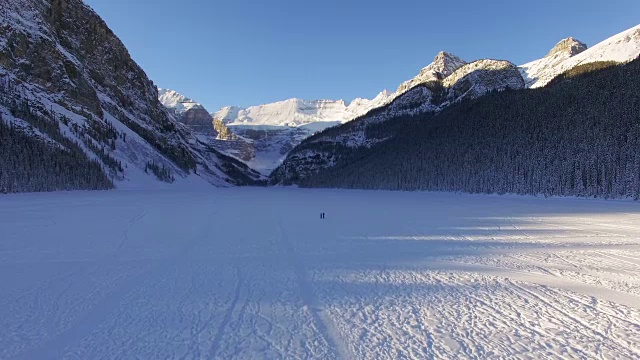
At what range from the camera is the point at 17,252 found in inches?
430

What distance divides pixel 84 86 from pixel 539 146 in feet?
462

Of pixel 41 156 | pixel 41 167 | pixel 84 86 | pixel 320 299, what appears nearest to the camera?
pixel 320 299

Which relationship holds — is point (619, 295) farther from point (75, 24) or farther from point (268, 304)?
point (75, 24)

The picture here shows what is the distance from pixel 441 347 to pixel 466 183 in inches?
3244

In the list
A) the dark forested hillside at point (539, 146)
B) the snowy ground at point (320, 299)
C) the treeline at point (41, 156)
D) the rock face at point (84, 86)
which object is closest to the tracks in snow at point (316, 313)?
the snowy ground at point (320, 299)

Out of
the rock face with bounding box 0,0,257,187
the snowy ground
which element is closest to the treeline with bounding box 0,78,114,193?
the rock face with bounding box 0,0,257,187

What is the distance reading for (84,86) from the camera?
124 meters

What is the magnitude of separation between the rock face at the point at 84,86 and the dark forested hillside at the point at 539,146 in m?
87.9

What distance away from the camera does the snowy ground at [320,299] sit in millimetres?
4590

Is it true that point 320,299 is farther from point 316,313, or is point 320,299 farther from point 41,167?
point 41,167

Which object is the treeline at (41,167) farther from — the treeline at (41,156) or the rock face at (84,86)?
the rock face at (84,86)

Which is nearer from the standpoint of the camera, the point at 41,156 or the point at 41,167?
the point at 41,167

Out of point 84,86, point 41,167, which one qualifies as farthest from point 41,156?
point 84,86

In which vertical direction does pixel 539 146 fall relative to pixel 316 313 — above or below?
above
